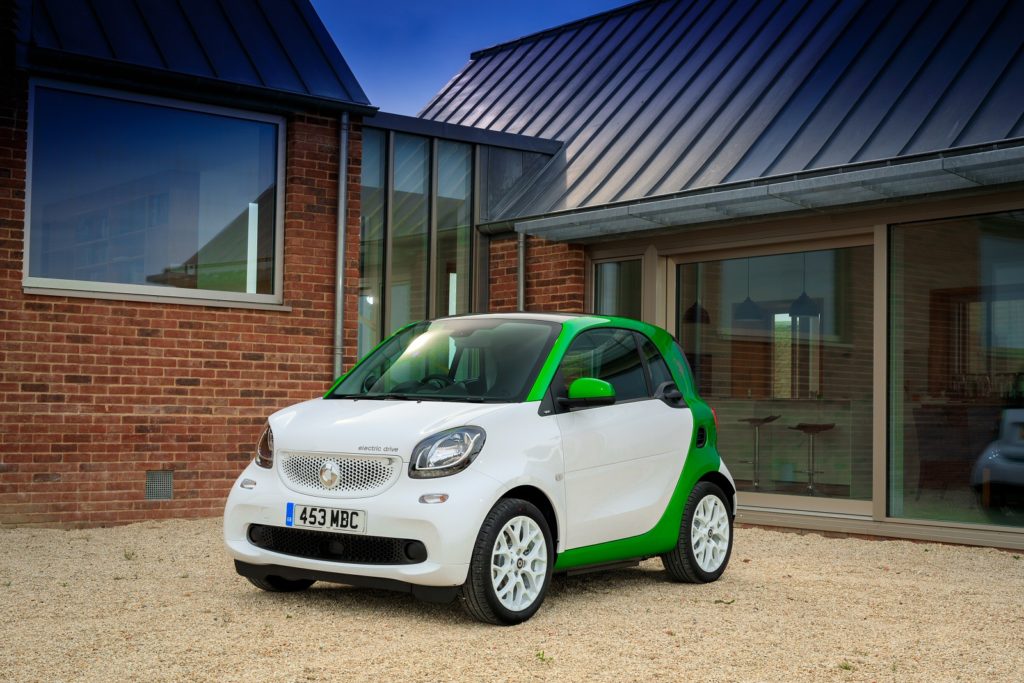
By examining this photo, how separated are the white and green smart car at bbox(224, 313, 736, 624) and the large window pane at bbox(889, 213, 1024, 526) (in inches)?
A: 113

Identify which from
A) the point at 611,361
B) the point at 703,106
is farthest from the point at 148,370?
the point at 703,106

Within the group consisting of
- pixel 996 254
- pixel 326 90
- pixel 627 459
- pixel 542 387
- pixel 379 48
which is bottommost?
pixel 627 459

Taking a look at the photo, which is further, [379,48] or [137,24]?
[379,48]

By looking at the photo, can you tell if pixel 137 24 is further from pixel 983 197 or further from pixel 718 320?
pixel 983 197

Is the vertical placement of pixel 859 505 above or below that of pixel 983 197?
below

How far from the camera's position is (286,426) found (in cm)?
637

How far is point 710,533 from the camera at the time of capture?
24.9 ft

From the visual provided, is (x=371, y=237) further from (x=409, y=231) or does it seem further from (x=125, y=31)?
(x=125, y=31)

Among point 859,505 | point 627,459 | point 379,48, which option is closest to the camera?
point 627,459

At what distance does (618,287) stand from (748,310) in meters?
1.58

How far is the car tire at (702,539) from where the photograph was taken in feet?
24.0

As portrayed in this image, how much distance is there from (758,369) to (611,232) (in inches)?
80.0

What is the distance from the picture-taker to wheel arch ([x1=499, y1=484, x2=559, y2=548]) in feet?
20.1

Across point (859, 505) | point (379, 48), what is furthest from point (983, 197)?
point (379, 48)
